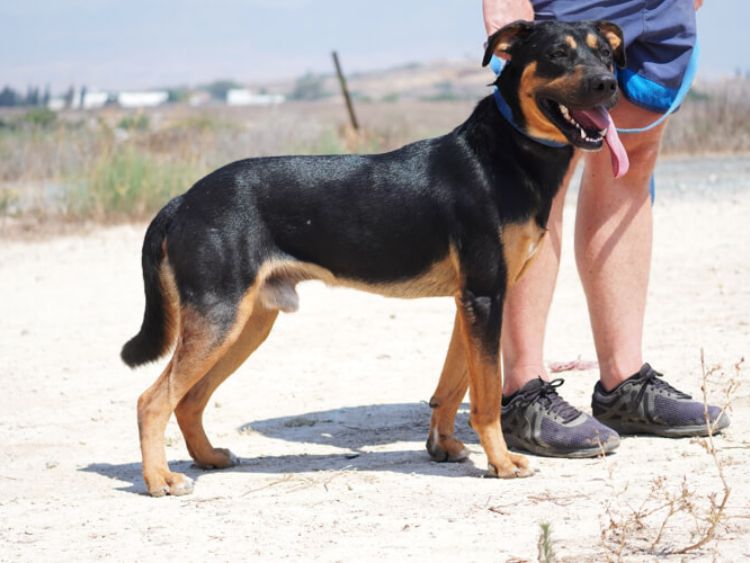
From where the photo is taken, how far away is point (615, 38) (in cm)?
514

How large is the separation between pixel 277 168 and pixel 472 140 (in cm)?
84

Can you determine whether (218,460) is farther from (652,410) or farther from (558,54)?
(558,54)

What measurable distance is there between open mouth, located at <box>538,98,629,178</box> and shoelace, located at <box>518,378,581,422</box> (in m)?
1.10

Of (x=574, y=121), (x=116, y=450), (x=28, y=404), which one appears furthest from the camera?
(x=28, y=404)

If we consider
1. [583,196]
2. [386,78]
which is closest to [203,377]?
[583,196]

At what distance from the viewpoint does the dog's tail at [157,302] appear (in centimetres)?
502

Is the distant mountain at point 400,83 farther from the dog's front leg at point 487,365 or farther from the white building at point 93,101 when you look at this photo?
the dog's front leg at point 487,365

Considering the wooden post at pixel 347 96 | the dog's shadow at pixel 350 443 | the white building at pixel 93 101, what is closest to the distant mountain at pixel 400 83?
the white building at pixel 93 101

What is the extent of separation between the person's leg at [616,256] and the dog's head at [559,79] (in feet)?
2.27

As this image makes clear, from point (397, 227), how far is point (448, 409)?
896mm

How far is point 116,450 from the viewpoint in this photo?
5.76 m

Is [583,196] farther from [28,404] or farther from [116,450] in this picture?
[28,404]

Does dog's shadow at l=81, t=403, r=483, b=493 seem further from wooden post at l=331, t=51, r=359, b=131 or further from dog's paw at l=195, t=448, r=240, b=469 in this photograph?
wooden post at l=331, t=51, r=359, b=131

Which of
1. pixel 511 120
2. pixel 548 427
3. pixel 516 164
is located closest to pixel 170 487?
pixel 548 427
